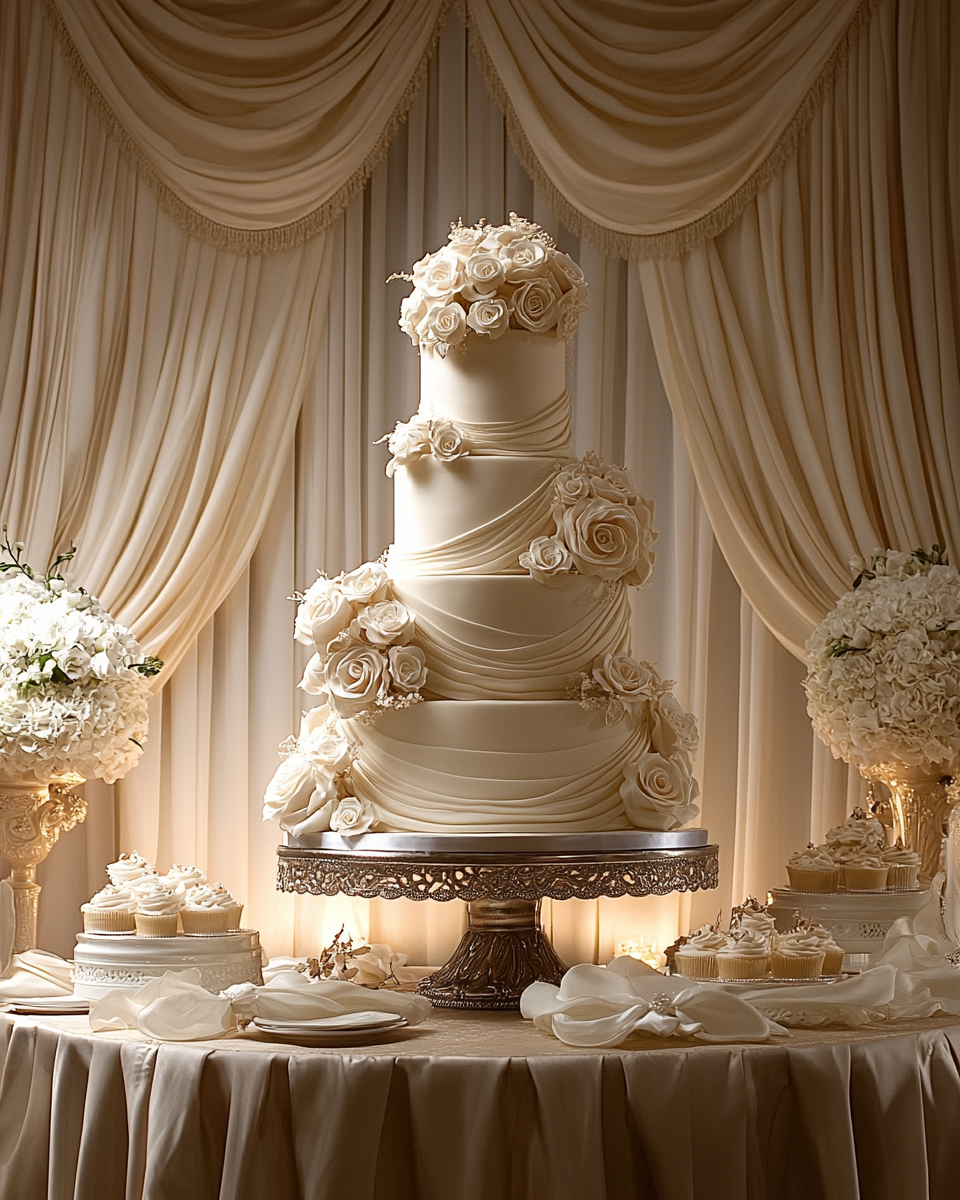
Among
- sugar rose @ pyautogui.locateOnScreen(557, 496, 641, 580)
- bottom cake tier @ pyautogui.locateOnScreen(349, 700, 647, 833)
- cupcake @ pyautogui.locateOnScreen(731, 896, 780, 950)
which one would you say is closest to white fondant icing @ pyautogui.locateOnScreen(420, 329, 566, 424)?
sugar rose @ pyautogui.locateOnScreen(557, 496, 641, 580)

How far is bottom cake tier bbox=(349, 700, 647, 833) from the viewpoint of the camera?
12.0 feet

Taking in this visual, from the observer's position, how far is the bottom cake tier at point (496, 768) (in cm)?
365

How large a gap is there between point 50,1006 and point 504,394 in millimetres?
1973

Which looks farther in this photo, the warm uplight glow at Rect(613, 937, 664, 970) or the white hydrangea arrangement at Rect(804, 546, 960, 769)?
the warm uplight glow at Rect(613, 937, 664, 970)

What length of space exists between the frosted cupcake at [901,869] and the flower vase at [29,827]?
2.51 metres

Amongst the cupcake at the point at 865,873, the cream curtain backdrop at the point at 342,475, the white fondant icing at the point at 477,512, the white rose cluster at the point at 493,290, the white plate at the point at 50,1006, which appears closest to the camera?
the white plate at the point at 50,1006

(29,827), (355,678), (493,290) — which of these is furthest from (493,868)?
(29,827)

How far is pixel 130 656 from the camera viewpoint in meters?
4.80

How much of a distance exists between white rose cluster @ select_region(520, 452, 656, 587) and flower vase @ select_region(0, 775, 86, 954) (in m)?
1.85

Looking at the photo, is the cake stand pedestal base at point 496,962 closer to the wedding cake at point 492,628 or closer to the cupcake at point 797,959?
the wedding cake at point 492,628

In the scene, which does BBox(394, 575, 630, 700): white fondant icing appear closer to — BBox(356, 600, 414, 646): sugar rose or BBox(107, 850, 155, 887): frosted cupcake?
BBox(356, 600, 414, 646): sugar rose

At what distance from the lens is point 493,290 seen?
4070 millimetres

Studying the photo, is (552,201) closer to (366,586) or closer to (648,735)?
(366,586)

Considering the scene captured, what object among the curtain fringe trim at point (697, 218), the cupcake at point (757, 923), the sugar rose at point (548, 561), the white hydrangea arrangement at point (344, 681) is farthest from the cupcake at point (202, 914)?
the curtain fringe trim at point (697, 218)
